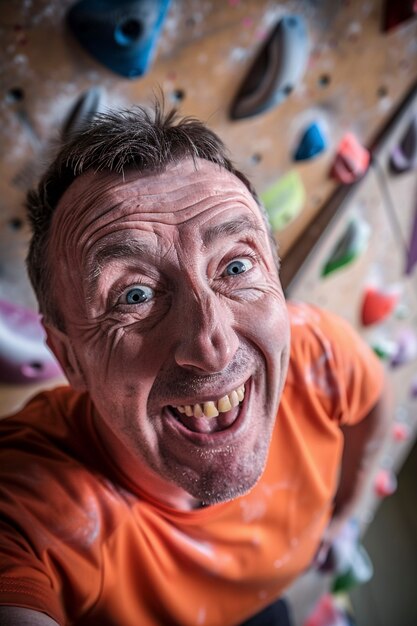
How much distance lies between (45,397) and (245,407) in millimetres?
324

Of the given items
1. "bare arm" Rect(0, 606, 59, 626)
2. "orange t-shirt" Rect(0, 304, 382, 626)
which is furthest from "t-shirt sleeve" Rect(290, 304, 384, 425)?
"bare arm" Rect(0, 606, 59, 626)

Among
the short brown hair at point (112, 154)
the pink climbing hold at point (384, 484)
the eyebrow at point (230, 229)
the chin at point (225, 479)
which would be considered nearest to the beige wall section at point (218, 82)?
the short brown hair at point (112, 154)

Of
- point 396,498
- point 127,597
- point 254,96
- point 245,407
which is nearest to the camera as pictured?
point 245,407

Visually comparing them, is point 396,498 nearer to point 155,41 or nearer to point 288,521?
point 288,521

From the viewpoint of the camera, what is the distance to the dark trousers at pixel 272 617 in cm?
87

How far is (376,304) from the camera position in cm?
124

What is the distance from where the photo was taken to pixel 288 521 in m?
0.77

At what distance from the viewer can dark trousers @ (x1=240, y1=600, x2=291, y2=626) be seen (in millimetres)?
875

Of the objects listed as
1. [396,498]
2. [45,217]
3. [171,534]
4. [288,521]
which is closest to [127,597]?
[171,534]

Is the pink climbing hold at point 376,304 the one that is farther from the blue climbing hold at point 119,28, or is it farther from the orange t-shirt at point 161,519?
the blue climbing hold at point 119,28

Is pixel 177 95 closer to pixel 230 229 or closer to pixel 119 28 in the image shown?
pixel 119 28

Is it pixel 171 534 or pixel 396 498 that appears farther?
pixel 396 498

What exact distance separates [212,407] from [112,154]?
9.2 inches

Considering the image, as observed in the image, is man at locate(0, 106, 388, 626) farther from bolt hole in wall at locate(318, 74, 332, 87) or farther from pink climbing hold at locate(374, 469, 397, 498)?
pink climbing hold at locate(374, 469, 397, 498)
